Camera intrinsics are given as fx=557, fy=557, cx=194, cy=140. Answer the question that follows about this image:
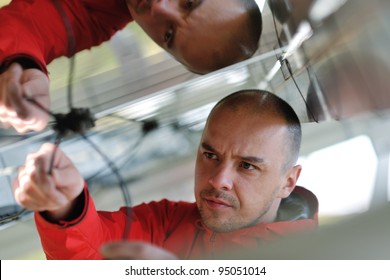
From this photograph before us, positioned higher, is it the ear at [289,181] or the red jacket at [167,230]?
the ear at [289,181]

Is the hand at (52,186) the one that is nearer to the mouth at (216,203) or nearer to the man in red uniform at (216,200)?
the man in red uniform at (216,200)

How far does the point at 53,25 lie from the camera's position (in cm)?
53

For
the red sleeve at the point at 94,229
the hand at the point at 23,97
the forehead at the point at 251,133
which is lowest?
the red sleeve at the point at 94,229

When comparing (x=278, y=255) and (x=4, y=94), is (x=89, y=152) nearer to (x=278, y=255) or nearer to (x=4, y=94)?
(x=4, y=94)

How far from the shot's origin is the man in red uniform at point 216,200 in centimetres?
41

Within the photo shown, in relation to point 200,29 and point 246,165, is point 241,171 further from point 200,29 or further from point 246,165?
point 200,29

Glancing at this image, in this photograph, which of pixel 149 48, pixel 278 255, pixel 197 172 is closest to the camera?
pixel 278 255

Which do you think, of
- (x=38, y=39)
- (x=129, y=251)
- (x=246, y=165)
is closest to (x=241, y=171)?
(x=246, y=165)

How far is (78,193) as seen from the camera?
411mm

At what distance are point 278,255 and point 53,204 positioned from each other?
16 cm

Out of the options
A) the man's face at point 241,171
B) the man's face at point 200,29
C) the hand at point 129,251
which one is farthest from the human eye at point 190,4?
the hand at point 129,251

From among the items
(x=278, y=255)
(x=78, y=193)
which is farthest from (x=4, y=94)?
(x=278, y=255)

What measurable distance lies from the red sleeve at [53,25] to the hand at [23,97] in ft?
0.07

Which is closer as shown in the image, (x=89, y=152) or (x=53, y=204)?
(x=53, y=204)
